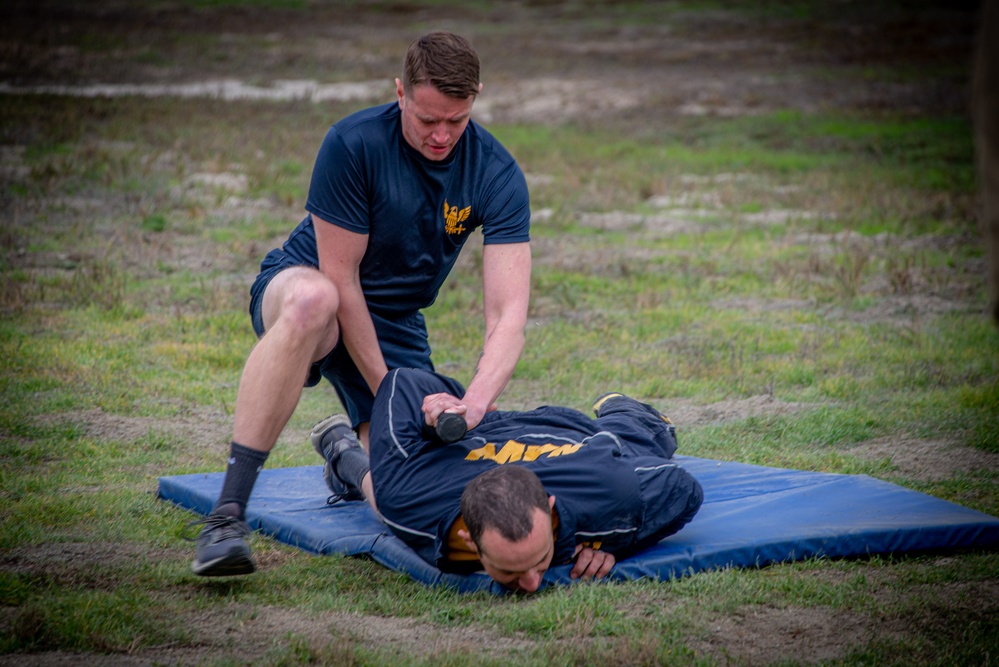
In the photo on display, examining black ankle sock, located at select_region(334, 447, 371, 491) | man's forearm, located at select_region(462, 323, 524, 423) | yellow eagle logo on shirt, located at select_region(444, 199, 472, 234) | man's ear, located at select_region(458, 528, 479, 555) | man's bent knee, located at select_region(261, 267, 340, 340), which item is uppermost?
yellow eagle logo on shirt, located at select_region(444, 199, 472, 234)

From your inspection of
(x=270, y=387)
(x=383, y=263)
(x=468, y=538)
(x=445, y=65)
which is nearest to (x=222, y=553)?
(x=270, y=387)

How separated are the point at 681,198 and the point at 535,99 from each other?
8693 millimetres

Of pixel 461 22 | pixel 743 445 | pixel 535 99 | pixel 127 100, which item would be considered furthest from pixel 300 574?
pixel 461 22

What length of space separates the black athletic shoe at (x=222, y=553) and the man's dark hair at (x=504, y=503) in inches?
33.1

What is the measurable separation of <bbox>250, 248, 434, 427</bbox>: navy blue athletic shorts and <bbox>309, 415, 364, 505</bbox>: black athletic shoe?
0.09 m

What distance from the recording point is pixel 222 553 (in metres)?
4.04

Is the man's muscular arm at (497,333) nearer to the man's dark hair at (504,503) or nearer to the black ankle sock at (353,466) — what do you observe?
the man's dark hair at (504,503)

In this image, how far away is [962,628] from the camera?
12.6 feet

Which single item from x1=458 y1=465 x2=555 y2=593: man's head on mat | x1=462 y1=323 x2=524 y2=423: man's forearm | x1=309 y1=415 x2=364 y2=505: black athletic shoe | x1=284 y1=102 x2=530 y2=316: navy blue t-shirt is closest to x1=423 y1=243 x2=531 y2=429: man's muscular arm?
x1=462 y1=323 x2=524 y2=423: man's forearm


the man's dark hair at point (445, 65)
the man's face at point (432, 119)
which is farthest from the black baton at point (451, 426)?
the man's dark hair at point (445, 65)

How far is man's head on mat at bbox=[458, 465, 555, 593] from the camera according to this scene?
384 cm

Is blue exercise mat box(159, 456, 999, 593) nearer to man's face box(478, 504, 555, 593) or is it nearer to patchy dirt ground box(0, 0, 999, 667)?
man's face box(478, 504, 555, 593)

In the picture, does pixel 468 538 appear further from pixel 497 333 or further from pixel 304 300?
pixel 304 300

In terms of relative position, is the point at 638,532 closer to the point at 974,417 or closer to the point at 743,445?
the point at 743,445
